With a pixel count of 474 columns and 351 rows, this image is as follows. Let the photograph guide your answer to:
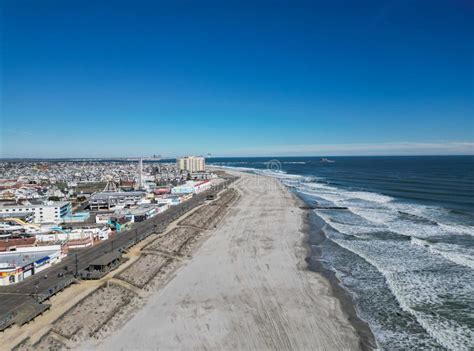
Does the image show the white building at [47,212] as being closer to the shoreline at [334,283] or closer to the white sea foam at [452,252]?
Result: the shoreline at [334,283]

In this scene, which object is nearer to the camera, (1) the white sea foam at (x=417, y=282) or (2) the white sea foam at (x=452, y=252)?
(1) the white sea foam at (x=417, y=282)

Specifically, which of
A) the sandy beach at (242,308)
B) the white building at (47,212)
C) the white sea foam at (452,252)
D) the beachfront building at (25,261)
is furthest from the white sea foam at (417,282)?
the white building at (47,212)

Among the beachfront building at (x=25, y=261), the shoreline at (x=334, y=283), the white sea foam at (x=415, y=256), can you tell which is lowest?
the shoreline at (x=334, y=283)

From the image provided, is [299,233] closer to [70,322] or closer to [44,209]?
[70,322]

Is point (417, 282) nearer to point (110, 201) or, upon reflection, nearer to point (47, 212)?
point (47, 212)

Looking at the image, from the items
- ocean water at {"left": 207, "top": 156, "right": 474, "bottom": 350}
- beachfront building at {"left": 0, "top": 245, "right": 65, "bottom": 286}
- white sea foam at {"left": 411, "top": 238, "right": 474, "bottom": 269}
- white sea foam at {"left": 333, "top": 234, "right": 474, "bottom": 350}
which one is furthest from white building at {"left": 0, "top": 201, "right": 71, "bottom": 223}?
white sea foam at {"left": 411, "top": 238, "right": 474, "bottom": 269}

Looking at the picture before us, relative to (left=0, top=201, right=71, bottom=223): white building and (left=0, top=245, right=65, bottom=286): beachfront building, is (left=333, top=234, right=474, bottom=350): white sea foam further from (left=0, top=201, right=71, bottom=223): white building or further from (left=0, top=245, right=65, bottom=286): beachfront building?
(left=0, top=201, right=71, bottom=223): white building

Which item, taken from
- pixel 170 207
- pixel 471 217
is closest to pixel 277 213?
pixel 170 207
